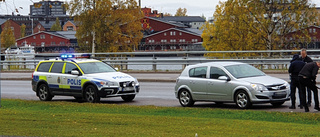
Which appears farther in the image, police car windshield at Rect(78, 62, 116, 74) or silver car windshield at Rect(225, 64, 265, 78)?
police car windshield at Rect(78, 62, 116, 74)

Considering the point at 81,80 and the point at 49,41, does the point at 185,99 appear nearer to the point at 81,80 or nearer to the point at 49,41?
the point at 81,80

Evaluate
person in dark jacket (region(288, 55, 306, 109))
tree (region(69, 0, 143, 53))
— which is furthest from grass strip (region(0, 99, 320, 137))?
tree (region(69, 0, 143, 53))

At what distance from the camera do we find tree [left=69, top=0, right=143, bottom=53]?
229 ft

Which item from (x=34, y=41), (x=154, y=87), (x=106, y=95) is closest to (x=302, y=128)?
(x=106, y=95)

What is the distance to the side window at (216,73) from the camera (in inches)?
703

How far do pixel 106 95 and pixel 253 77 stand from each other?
5038mm

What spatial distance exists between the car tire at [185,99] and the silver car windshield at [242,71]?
1464mm

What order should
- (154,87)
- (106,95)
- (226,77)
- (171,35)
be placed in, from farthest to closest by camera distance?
1. (171,35)
2. (154,87)
3. (106,95)
4. (226,77)

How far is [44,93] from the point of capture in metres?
21.6

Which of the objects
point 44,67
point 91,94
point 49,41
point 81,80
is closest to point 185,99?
point 91,94

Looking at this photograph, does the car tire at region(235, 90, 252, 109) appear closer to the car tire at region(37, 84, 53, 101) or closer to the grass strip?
the grass strip

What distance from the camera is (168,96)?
72.5 ft

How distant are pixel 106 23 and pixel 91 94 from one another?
2024 inches

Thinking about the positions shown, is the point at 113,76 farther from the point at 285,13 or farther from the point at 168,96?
the point at 285,13
